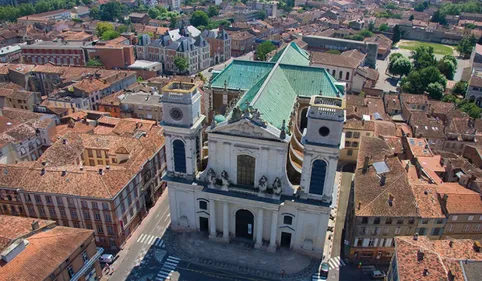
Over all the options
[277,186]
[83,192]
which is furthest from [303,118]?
[83,192]

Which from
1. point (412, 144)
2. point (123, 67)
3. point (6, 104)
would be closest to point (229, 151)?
point (412, 144)

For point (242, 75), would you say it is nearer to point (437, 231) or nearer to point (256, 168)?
point (256, 168)

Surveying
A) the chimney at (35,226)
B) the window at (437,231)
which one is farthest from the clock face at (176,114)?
the window at (437,231)

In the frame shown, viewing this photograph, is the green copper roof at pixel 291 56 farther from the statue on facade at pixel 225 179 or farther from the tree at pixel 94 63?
the tree at pixel 94 63

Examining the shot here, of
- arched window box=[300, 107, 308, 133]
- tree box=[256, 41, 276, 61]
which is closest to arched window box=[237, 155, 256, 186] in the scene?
arched window box=[300, 107, 308, 133]

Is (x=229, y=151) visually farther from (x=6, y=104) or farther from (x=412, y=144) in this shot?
(x=6, y=104)

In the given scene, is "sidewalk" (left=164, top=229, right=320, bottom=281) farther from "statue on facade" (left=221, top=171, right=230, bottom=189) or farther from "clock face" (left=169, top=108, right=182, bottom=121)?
"clock face" (left=169, top=108, right=182, bottom=121)
